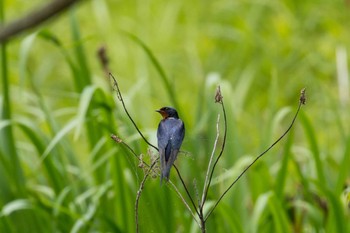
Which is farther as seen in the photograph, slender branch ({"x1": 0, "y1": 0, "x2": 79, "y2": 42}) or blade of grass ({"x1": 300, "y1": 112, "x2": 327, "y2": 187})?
blade of grass ({"x1": 300, "y1": 112, "x2": 327, "y2": 187})

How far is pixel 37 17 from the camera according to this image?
0.66 meters

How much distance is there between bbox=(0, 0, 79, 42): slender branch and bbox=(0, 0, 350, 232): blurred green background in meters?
0.14

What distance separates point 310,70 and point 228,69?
733 millimetres

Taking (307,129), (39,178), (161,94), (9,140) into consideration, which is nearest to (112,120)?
(9,140)

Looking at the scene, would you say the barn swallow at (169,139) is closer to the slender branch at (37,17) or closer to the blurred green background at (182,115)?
the blurred green background at (182,115)

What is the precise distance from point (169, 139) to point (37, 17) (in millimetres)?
382

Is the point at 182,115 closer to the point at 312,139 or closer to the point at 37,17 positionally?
the point at 312,139

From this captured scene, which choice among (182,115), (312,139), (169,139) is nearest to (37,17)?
(169,139)

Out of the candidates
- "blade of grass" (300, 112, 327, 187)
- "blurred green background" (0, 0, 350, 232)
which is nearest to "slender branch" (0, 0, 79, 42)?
"blurred green background" (0, 0, 350, 232)

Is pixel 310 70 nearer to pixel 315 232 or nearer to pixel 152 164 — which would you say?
pixel 315 232

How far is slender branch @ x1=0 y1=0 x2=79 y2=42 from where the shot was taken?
648 millimetres

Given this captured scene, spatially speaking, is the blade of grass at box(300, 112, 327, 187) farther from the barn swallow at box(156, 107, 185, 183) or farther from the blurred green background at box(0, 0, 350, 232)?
the barn swallow at box(156, 107, 185, 183)

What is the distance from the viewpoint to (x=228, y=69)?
20.6ft

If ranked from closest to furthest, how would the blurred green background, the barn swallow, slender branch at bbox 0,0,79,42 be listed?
1. slender branch at bbox 0,0,79,42
2. the barn swallow
3. the blurred green background
